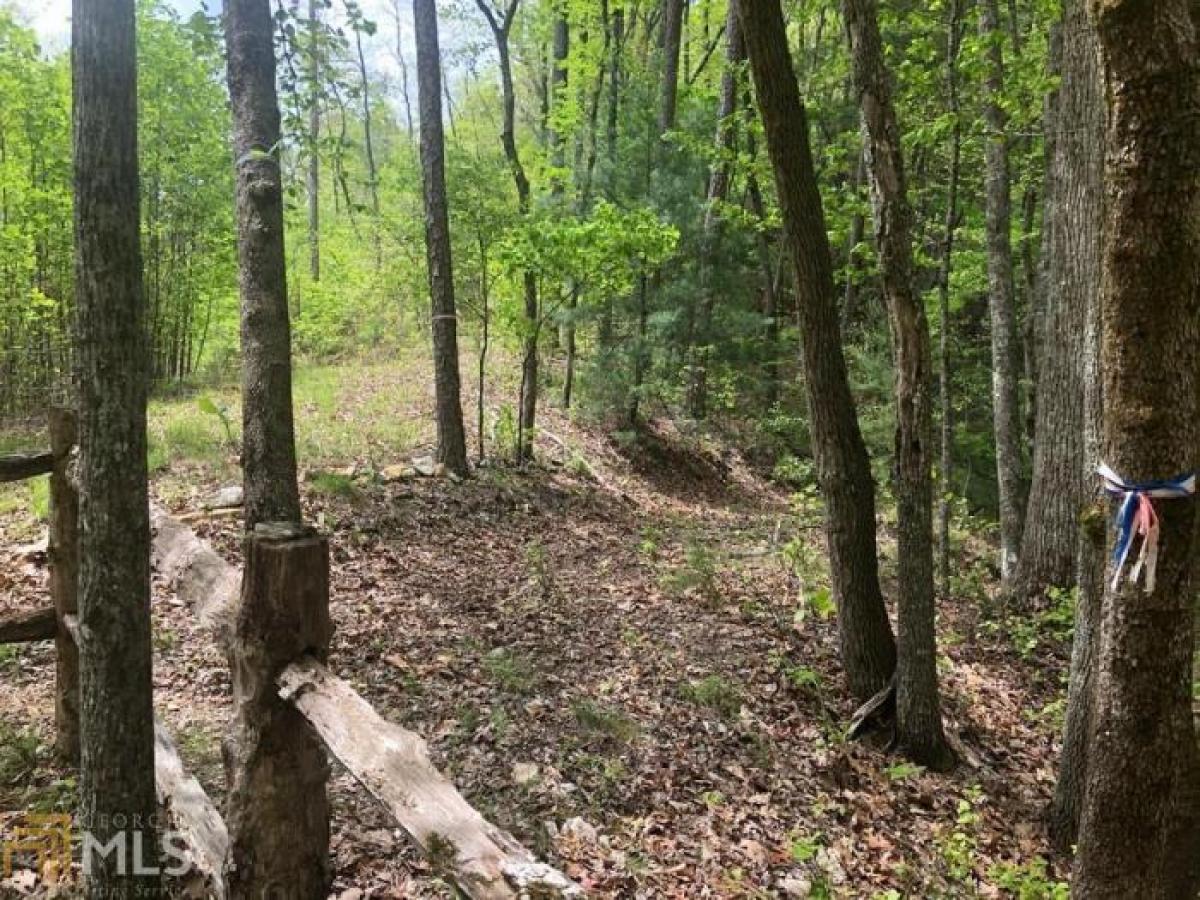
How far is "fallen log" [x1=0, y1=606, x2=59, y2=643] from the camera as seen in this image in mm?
4199

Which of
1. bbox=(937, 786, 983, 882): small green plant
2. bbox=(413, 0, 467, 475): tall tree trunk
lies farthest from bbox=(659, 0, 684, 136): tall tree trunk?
bbox=(937, 786, 983, 882): small green plant

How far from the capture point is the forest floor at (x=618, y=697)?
426cm

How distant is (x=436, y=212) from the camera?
33.1 ft

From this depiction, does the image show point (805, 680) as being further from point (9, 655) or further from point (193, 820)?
point (9, 655)

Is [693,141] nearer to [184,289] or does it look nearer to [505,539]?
[505,539]

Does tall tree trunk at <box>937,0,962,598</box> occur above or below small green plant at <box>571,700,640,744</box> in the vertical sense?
above

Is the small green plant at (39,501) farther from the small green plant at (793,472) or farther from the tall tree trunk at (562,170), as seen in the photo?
the small green plant at (793,472)

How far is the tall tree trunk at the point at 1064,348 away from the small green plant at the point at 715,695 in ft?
10.8

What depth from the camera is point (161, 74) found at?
46.6 feet

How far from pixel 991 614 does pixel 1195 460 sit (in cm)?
631

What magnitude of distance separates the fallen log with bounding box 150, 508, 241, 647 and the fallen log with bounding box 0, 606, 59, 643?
1.89 ft

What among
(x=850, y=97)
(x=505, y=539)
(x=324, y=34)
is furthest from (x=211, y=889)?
(x=850, y=97)

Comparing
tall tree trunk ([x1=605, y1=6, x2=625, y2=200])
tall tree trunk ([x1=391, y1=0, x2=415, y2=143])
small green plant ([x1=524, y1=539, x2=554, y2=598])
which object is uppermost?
tall tree trunk ([x1=391, y1=0, x2=415, y2=143])

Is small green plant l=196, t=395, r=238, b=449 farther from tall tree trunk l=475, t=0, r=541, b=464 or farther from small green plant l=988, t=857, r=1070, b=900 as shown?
small green plant l=988, t=857, r=1070, b=900
